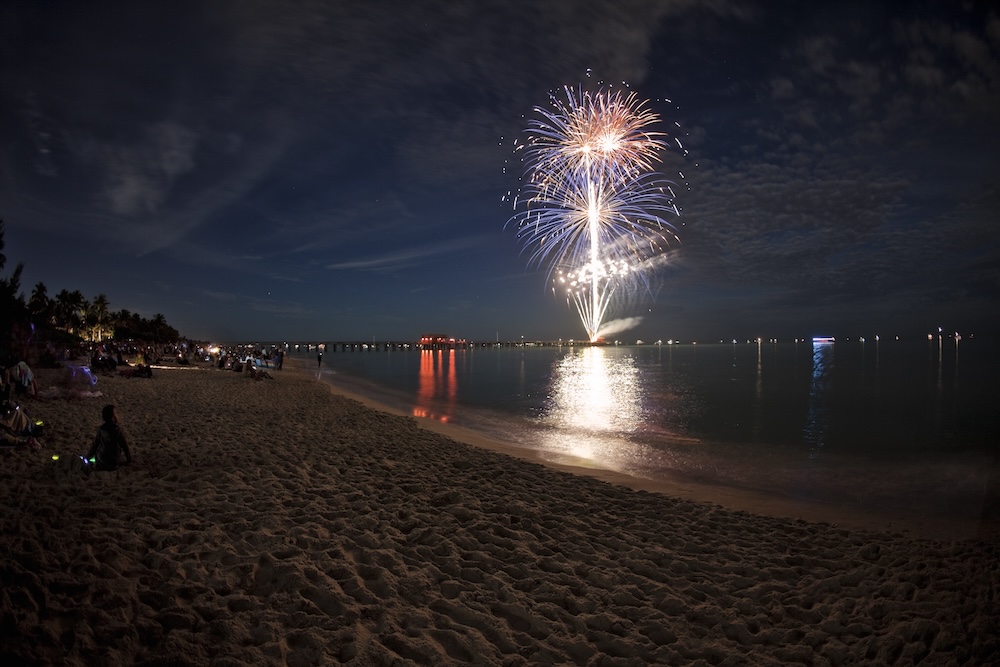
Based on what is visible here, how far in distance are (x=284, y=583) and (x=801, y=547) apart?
5.67 meters

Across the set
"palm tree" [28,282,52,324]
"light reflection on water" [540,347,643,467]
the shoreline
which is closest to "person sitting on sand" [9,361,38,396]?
the shoreline

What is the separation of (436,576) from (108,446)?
17.4 feet

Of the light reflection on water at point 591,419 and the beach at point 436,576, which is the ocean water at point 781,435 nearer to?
the light reflection on water at point 591,419

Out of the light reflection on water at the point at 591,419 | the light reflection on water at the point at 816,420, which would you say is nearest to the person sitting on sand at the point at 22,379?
the light reflection on water at the point at 591,419

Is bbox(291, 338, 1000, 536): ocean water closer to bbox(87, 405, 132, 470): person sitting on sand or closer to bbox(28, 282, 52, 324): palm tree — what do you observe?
bbox(87, 405, 132, 470): person sitting on sand

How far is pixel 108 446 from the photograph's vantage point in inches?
270

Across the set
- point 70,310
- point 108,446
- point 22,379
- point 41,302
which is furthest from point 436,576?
point 70,310

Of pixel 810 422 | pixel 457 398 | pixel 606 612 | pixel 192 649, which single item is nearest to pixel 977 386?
pixel 810 422

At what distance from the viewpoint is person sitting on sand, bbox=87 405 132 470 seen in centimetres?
680

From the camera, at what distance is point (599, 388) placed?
118ft

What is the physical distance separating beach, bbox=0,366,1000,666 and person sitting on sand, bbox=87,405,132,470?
0.89 feet

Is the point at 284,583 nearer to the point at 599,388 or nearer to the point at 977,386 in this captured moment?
the point at 599,388

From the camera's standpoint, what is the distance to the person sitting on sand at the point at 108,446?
268 inches

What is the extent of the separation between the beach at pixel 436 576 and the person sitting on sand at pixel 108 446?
0.89 feet
